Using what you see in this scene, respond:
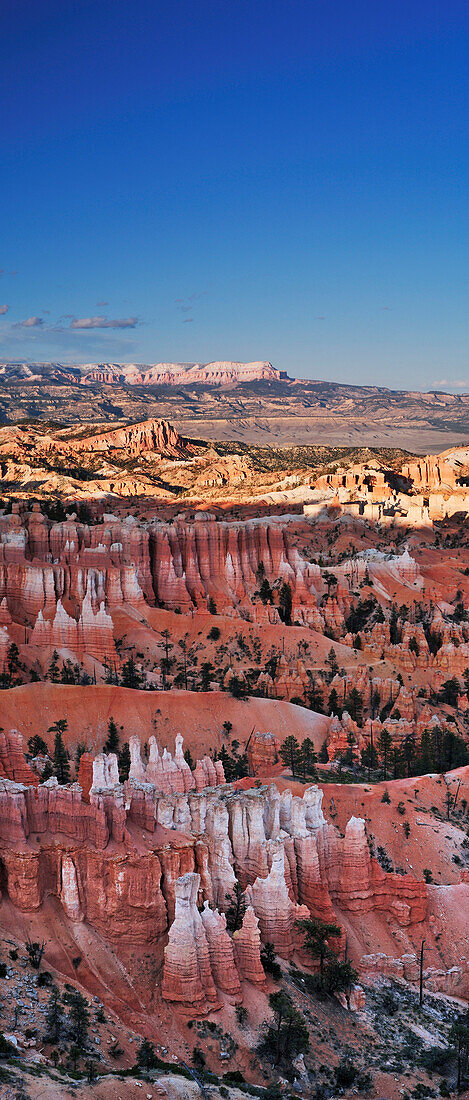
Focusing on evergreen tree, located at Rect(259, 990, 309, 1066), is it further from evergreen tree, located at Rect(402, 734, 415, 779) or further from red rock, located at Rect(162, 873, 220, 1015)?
evergreen tree, located at Rect(402, 734, 415, 779)

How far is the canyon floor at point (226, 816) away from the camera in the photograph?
26.3 metres

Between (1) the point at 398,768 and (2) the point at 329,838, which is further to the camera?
(1) the point at 398,768

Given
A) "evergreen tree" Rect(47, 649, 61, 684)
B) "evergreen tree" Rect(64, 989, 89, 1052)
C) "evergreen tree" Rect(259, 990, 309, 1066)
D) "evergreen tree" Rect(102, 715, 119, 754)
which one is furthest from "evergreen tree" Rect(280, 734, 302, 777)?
"evergreen tree" Rect(64, 989, 89, 1052)

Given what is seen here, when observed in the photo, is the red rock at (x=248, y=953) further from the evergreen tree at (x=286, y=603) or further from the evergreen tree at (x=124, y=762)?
the evergreen tree at (x=286, y=603)

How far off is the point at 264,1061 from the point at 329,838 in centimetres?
1123

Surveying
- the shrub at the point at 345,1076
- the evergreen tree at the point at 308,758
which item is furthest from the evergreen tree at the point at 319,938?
the evergreen tree at the point at 308,758

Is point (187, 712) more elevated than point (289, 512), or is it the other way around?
point (289, 512)

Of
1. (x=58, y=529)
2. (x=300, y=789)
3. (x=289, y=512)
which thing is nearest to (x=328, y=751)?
(x=300, y=789)

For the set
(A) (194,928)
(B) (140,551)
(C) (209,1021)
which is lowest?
(C) (209,1021)

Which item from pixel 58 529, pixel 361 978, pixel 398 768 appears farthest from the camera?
pixel 58 529

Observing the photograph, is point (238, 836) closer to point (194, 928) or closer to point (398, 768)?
point (194, 928)

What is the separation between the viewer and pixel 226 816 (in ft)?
108

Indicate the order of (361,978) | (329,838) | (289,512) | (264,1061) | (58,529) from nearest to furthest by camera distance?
(264,1061) → (361,978) → (329,838) → (58,529) → (289,512)

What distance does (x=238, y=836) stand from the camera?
111 feet
